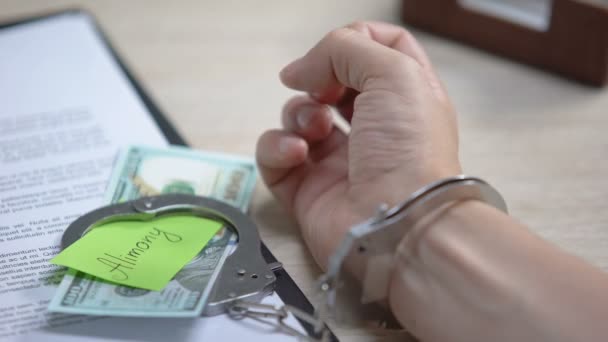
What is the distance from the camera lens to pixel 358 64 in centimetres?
68

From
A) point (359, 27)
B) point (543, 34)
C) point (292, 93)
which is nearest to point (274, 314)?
point (359, 27)

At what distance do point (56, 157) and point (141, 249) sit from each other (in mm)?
226

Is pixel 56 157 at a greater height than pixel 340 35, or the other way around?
→ pixel 340 35

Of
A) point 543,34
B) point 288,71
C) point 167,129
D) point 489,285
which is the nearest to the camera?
point 489,285

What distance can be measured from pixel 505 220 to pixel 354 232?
0.39ft

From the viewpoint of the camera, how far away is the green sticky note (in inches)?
23.6

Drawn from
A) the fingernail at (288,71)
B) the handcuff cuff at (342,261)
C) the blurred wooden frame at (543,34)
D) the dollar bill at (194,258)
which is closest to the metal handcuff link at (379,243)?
the handcuff cuff at (342,261)

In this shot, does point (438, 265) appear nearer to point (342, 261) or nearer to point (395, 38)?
point (342, 261)

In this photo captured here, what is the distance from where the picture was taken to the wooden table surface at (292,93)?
2.49ft

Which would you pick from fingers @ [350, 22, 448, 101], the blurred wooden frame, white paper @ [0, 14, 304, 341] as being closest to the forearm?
white paper @ [0, 14, 304, 341]

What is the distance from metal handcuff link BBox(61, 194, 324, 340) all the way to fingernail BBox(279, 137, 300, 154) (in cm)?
9

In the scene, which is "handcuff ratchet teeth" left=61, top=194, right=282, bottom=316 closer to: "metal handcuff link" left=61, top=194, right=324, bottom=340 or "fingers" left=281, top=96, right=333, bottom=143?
"metal handcuff link" left=61, top=194, right=324, bottom=340

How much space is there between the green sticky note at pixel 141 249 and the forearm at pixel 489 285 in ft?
0.59

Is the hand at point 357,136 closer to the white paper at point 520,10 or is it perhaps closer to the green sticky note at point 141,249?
the green sticky note at point 141,249
